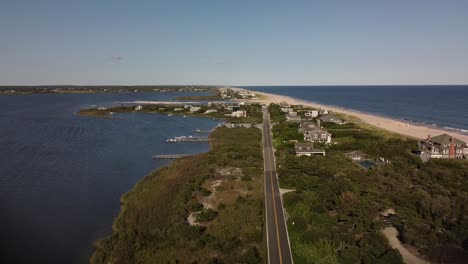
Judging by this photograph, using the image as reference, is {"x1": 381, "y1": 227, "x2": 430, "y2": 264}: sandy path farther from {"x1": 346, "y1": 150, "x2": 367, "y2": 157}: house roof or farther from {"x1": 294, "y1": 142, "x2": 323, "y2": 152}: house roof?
{"x1": 294, "y1": 142, "x2": 323, "y2": 152}: house roof

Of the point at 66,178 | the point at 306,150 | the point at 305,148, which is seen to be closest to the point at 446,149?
the point at 306,150

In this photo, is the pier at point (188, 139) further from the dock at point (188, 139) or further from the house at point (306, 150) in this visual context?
the house at point (306, 150)

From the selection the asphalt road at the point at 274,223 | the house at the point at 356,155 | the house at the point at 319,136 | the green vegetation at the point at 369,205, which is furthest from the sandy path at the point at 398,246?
the house at the point at 319,136

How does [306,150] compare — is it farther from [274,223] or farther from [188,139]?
[188,139]

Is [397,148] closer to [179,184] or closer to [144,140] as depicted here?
[179,184]

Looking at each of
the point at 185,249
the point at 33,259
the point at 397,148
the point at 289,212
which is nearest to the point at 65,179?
the point at 33,259

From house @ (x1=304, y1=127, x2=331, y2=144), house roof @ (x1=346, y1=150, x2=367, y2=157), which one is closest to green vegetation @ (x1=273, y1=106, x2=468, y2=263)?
house roof @ (x1=346, y1=150, x2=367, y2=157)
